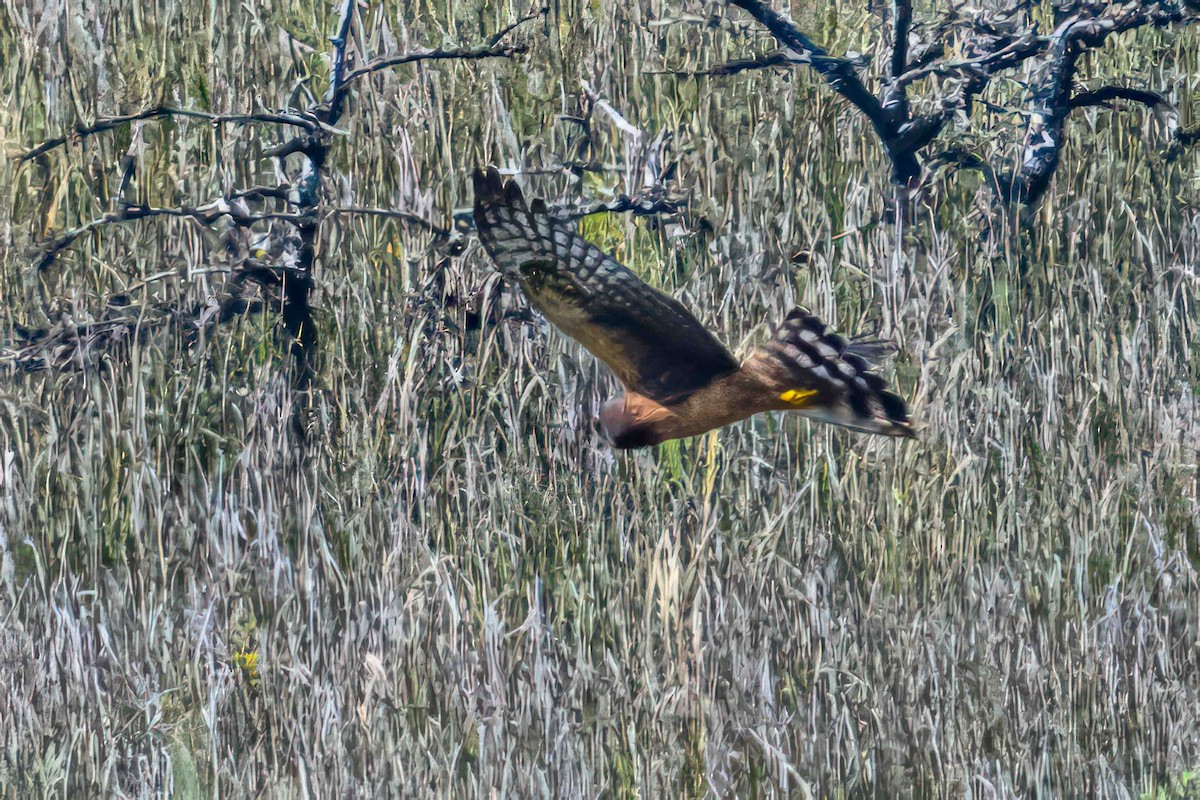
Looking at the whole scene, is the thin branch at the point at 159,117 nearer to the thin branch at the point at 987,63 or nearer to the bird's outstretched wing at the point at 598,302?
the bird's outstretched wing at the point at 598,302

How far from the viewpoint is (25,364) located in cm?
197

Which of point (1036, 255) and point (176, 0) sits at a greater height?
point (176, 0)

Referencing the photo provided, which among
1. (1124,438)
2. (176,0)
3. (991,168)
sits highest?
(176,0)

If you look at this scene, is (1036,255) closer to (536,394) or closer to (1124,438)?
(1124,438)

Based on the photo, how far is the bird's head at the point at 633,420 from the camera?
1.88m

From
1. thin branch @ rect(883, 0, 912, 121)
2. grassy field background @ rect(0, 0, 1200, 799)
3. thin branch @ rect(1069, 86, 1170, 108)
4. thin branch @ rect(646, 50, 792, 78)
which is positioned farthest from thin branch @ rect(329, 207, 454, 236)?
thin branch @ rect(1069, 86, 1170, 108)

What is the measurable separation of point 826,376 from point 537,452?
47 cm

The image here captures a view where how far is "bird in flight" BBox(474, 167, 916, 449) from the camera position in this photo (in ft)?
5.71

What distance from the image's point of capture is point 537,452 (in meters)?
1.94

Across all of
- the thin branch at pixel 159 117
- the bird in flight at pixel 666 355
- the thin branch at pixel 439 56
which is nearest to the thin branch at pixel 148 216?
the thin branch at pixel 159 117

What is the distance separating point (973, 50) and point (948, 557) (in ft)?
2.75

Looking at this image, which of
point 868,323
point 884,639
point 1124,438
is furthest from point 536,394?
point 1124,438

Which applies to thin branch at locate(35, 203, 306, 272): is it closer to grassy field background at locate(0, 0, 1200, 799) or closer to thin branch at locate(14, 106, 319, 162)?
grassy field background at locate(0, 0, 1200, 799)

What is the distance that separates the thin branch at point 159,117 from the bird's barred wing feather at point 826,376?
0.82 m
